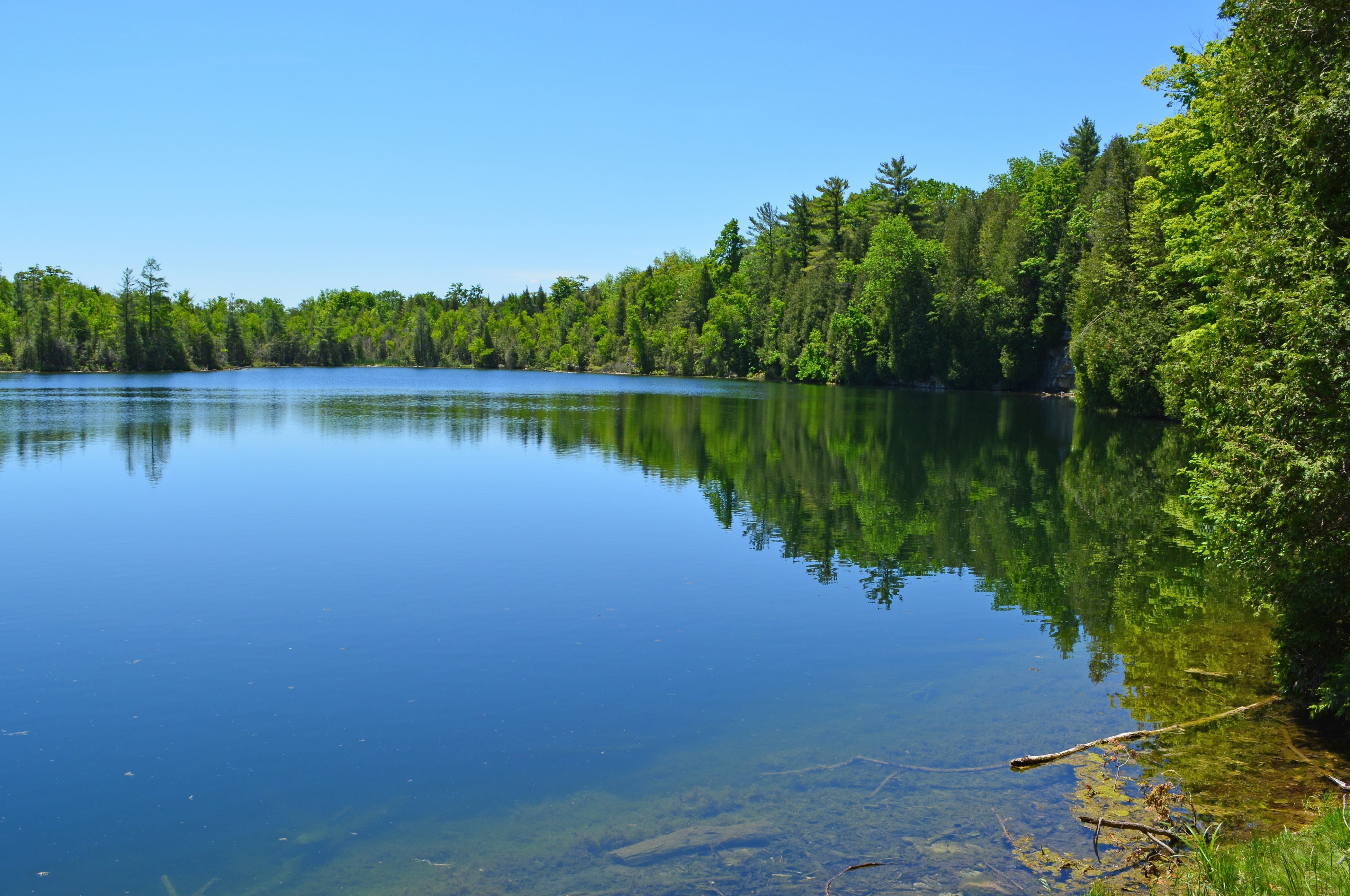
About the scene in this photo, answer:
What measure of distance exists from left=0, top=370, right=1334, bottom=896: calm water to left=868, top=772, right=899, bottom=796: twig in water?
0.29 feet

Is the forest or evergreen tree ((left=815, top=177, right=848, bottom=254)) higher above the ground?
evergreen tree ((left=815, top=177, right=848, bottom=254))

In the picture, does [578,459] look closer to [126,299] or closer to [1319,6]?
[1319,6]

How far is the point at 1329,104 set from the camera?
8.45 meters

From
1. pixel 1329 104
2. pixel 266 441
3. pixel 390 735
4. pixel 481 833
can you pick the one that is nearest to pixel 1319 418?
pixel 1329 104

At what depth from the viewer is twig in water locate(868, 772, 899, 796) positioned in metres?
7.83

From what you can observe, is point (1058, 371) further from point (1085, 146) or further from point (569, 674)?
point (569, 674)

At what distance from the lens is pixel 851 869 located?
6645mm

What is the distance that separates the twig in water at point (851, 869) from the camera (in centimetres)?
646

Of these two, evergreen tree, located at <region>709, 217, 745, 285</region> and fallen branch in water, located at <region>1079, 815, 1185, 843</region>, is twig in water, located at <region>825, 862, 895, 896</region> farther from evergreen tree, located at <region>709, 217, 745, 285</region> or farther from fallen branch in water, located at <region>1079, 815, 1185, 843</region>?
evergreen tree, located at <region>709, 217, 745, 285</region>

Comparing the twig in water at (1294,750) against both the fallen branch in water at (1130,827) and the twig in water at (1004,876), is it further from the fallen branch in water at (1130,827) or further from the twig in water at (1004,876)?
the twig in water at (1004,876)

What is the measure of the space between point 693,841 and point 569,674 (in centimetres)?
395

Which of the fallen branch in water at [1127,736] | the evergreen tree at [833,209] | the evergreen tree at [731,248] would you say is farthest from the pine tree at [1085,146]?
the fallen branch in water at [1127,736]

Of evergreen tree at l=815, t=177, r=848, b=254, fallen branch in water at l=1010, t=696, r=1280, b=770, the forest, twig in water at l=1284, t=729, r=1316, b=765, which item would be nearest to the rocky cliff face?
the forest

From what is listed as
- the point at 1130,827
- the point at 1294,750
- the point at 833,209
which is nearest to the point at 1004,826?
the point at 1130,827
